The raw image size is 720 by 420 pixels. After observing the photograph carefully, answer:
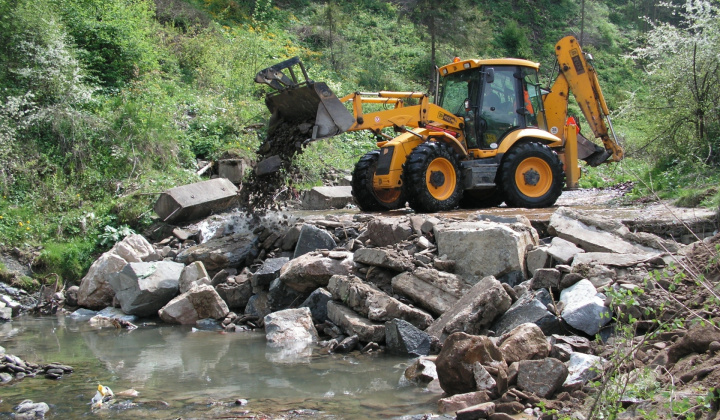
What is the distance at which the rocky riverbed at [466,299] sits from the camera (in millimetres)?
3982

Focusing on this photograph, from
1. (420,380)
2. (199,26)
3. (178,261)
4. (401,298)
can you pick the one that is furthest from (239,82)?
(420,380)

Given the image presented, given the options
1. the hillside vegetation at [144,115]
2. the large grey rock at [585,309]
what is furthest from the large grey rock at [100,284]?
the large grey rock at [585,309]

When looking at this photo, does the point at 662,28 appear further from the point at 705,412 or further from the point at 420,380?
the point at 705,412

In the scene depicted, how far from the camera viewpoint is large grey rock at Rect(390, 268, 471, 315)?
6.73 m

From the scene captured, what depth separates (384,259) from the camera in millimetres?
7203

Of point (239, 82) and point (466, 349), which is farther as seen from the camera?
point (239, 82)

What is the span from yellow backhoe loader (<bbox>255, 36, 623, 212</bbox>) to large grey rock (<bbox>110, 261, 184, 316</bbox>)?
2.71 m

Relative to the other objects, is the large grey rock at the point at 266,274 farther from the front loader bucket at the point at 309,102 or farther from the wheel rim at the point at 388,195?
the wheel rim at the point at 388,195

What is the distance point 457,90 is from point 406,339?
588 cm

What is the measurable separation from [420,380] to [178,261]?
18.4 ft

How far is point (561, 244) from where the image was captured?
707 centimetres

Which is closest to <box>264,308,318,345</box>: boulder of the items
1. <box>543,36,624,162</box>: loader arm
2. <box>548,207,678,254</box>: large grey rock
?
<box>548,207,678,254</box>: large grey rock

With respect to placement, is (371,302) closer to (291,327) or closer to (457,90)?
A: (291,327)

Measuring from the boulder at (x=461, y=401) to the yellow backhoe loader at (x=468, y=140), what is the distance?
550 centimetres
